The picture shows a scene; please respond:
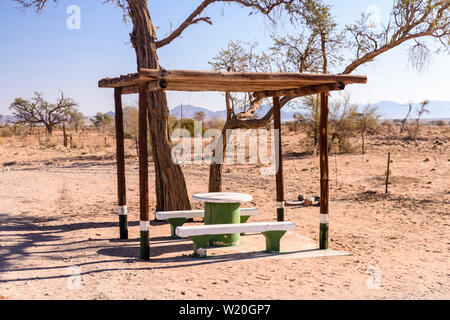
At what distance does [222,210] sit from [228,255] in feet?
2.09

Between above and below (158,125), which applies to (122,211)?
below

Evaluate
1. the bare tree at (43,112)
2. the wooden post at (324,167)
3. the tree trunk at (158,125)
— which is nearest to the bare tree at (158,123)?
the tree trunk at (158,125)

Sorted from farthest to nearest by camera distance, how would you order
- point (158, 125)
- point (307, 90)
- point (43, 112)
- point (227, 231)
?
point (43, 112) < point (158, 125) < point (307, 90) < point (227, 231)

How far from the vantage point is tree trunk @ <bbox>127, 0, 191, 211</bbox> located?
8.09 metres

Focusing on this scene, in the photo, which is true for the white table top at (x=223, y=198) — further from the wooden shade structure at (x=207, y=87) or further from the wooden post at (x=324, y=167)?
the wooden post at (x=324, y=167)

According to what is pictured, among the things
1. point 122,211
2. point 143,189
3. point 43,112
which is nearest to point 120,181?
point 122,211

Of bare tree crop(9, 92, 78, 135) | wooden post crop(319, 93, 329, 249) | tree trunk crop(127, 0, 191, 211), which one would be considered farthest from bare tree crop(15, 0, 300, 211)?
bare tree crop(9, 92, 78, 135)

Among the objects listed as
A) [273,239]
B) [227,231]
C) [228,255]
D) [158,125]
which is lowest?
[228,255]

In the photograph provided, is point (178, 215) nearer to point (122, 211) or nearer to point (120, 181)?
point (122, 211)

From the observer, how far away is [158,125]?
8.07m

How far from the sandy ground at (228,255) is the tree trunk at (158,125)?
611mm

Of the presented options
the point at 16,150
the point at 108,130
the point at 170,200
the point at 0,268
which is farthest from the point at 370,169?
the point at 108,130

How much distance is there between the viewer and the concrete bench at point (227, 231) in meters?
5.53

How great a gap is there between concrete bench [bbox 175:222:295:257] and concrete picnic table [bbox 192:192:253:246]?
1.49 feet
